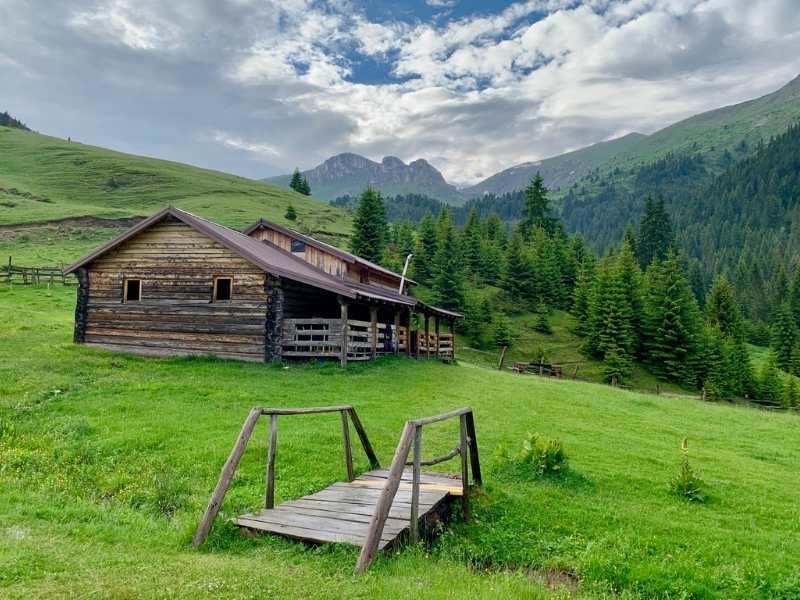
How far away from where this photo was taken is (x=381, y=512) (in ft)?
19.4

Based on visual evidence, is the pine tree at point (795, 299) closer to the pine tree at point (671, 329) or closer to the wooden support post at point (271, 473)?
the pine tree at point (671, 329)

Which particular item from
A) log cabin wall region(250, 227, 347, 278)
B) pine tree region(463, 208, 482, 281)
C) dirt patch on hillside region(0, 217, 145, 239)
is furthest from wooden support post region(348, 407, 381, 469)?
dirt patch on hillside region(0, 217, 145, 239)

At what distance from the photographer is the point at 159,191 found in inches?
3831

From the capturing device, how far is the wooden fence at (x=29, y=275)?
41.1m

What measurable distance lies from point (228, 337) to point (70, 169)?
103177mm

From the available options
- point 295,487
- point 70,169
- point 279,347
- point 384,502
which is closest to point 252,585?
point 384,502

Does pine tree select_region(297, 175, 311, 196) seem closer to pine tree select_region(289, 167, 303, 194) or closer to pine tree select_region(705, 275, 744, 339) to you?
pine tree select_region(289, 167, 303, 194)

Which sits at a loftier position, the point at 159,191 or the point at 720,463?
the point at 159,191

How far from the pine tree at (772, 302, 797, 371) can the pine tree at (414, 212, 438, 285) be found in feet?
143

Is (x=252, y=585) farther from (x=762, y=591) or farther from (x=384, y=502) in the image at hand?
(x=762, y=591)

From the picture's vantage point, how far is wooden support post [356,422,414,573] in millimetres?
5586

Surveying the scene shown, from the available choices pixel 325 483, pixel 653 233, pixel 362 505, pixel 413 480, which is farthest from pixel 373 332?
pixel 653 233

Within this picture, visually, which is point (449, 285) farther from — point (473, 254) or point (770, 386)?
point (770, 386)

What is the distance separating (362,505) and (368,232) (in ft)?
181
